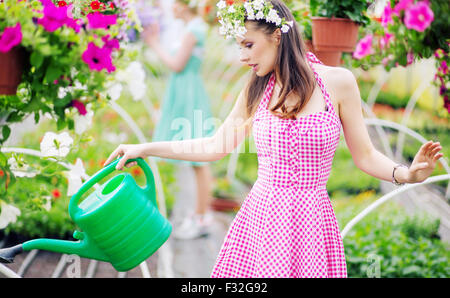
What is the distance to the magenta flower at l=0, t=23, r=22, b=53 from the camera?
3.45 feet

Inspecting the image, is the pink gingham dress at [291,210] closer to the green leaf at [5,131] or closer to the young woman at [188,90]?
the green leaf at [5,131]

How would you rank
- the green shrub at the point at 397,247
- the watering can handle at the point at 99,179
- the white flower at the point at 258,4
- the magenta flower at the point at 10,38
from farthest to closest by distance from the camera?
the green shrub at the point at 397,247, the white flower at the point at 258,4, the watering can handle at the point at 99,179, the magenta flower at the point at 10,38

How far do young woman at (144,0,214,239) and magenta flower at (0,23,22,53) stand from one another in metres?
2.28

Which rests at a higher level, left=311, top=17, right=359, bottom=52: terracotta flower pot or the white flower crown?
the white flower crown

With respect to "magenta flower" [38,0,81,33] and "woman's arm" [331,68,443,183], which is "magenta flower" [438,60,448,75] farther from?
"magenta flower" [38,0,81,33]

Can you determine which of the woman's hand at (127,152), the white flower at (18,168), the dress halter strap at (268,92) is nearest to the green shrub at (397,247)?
the dress halter strap at (268,92)

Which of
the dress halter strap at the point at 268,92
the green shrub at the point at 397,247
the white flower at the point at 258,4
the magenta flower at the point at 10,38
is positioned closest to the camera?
the magenta flower at the point at 10,38

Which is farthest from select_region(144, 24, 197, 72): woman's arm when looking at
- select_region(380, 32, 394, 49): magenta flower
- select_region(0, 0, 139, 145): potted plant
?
select_region(0, 0, 139, 145): potted plant

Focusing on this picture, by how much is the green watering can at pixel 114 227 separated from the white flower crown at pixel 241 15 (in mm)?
487

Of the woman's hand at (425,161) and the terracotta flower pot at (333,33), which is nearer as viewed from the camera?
the woman's hand at (425,161)

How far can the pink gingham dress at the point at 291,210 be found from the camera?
146cm

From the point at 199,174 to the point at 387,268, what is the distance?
4.81 ft

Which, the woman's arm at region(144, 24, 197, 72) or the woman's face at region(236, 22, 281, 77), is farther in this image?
the woman's arm at region(144, 24, 197, 72)
